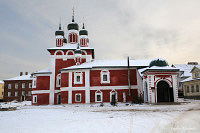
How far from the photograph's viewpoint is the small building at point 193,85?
31436mm

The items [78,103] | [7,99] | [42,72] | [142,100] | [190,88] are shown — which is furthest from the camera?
[7,99]

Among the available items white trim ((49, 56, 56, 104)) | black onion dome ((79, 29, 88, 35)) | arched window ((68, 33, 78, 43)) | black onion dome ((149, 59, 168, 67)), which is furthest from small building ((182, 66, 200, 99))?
white trim ((49, 56, 56, 104))

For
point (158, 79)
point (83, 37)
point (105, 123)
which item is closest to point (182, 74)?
point (158, 79)

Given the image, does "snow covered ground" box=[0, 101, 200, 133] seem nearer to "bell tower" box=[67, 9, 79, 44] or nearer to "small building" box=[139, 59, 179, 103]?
"small building" box=[139, 59, 179, 103]

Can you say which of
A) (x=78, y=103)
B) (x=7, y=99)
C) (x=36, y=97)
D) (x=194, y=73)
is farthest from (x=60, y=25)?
(x=7, y=99)

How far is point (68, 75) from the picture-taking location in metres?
28.4

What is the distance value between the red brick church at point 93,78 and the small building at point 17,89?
80.1 feet

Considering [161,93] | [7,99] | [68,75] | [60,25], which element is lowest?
[7,99]

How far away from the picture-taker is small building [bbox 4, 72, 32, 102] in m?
52.9

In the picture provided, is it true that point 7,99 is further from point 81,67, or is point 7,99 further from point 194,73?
point 194,73

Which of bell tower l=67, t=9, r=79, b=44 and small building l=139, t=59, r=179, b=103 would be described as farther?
bell tower l=67, t=9, r=79, b=44

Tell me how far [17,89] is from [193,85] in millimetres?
46586

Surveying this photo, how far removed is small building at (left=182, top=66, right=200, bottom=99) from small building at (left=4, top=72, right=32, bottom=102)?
42237 mm

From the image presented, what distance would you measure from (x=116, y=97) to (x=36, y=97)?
46.0 ft
